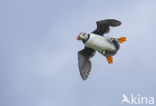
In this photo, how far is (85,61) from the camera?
23906mm

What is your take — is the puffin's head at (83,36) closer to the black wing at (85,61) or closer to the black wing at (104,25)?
the black wing at (104,25)

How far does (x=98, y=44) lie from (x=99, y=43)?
76 millimetres

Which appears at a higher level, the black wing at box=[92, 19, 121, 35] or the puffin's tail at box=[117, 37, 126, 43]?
the black wing at box=[92, 19, 121, 35]

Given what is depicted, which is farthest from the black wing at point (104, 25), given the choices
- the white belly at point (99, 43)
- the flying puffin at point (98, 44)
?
the white belly at point (99, 43)

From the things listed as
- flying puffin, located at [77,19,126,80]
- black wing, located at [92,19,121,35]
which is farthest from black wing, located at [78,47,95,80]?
black wing, located at [92,19,121,35]

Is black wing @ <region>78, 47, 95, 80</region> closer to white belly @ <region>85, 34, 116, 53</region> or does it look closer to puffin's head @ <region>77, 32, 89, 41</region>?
white belly @ <region>85, 34, 116, 53</region>

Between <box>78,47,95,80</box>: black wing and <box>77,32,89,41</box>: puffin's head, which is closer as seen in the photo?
<box>77,32,89,41</box>: puffin's head

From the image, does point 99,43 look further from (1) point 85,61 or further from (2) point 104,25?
(1) point 85,61

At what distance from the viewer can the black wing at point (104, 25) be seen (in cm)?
2242

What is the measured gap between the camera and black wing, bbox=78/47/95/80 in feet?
76.8

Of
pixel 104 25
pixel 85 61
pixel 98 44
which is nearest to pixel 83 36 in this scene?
pixel 98 44

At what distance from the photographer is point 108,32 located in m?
23.5

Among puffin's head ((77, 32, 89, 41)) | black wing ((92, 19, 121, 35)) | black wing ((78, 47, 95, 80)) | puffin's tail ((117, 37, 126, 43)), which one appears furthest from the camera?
black wing ((78, 47, 95, 80))

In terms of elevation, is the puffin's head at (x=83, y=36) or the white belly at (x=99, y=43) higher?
the puffin's head at (x=83, y=36)
